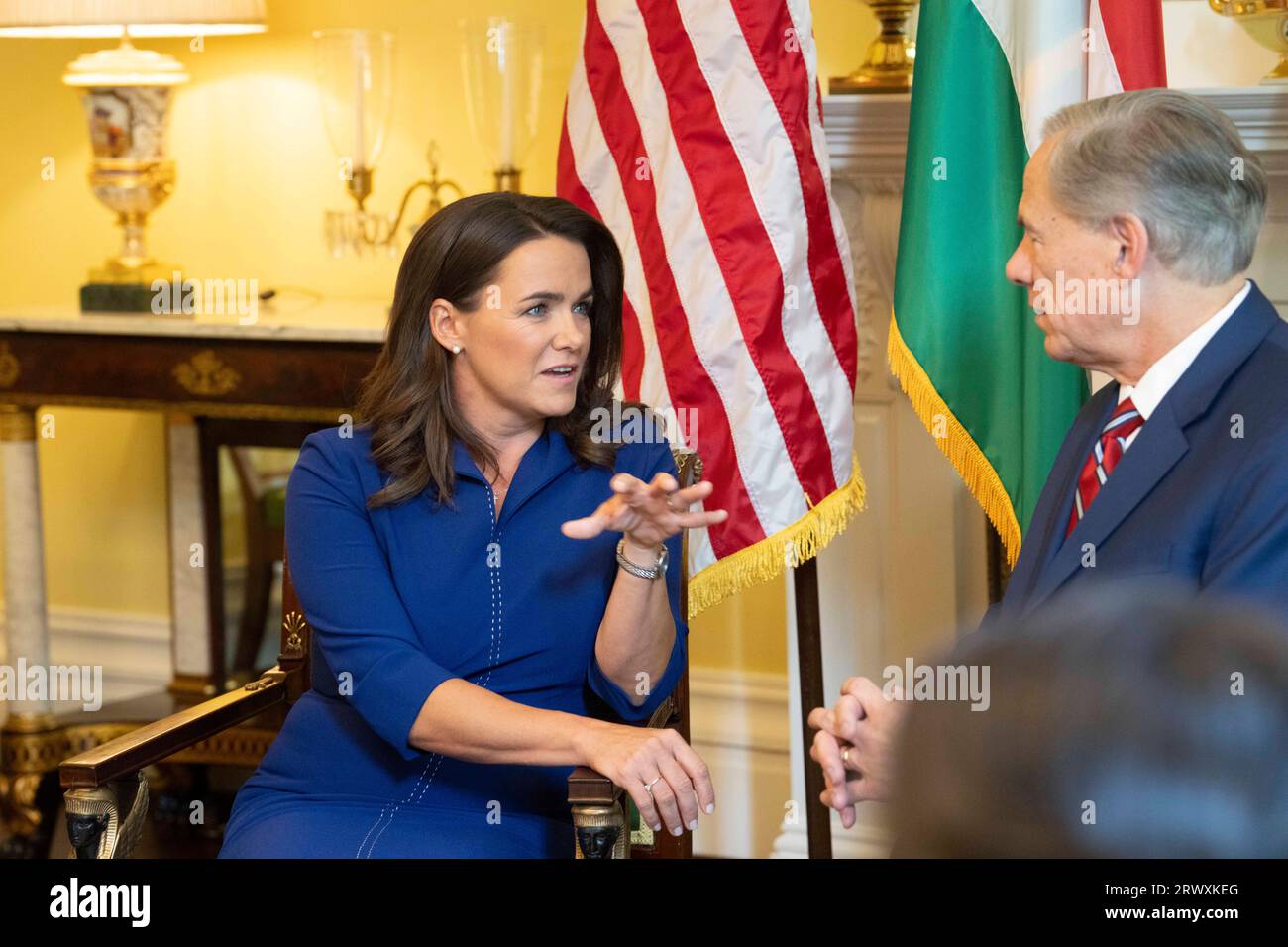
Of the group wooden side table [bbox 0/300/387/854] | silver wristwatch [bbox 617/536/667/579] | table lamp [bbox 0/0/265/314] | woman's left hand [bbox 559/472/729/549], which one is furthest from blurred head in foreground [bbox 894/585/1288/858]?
table lamp [bbox 0/0/265/314]

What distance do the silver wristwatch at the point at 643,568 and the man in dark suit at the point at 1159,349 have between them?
417mm

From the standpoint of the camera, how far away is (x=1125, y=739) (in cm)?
41

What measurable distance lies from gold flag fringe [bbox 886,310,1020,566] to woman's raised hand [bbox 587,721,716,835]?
1035 mm

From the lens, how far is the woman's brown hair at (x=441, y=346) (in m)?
2.22

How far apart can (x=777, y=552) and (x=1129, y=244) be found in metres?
1.22

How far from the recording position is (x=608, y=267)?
2359mm

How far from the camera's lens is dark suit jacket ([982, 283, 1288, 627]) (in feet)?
5.26

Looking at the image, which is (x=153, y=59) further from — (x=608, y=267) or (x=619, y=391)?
(x=608, y=267)

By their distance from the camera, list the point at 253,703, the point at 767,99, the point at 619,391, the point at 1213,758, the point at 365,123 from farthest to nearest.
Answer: the point at 365,123, the point at 619,391, the point at 767,99, the point at 253,703, the point at 1213,758

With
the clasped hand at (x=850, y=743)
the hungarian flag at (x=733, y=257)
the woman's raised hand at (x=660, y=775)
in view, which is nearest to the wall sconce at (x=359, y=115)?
the hungarian flag at (x=733, y=257)

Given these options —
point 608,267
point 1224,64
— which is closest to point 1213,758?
point 608,267

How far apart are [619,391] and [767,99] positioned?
64 centimetres

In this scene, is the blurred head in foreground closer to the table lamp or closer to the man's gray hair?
the man's gray hair

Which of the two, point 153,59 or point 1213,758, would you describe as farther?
point 153,59
